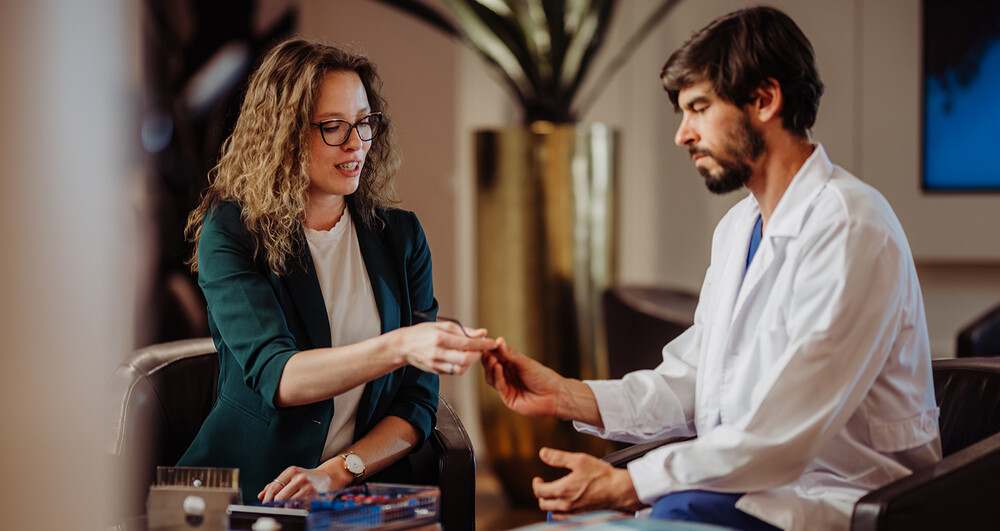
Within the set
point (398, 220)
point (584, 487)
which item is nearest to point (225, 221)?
point (398, 220)

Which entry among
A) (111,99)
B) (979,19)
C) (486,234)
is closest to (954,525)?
(486,234)

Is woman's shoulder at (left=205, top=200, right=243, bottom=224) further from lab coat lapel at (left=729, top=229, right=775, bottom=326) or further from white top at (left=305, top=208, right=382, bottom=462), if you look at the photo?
lab coat lapel at (left=729, top=229, right=775, bottom=326)

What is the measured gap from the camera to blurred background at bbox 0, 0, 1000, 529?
1.72 meters

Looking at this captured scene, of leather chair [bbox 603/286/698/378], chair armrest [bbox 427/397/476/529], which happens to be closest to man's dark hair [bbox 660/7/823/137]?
chair armrest [bbox 427/397/476/529]

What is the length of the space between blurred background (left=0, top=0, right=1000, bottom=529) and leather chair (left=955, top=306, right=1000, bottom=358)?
944mm

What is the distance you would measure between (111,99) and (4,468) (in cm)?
193

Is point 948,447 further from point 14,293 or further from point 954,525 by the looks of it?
point 14,293

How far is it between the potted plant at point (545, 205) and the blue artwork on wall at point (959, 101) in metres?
1.27

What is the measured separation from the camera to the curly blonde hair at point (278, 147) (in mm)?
1713

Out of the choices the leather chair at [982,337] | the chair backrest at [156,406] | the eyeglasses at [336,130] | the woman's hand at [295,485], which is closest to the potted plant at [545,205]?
the leather chair at [982,337]

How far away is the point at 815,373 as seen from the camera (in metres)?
1.47

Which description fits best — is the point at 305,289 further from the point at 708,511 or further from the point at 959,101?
the point at 959,101

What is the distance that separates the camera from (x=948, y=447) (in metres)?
1.87

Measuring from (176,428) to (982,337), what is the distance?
251 centimetres
